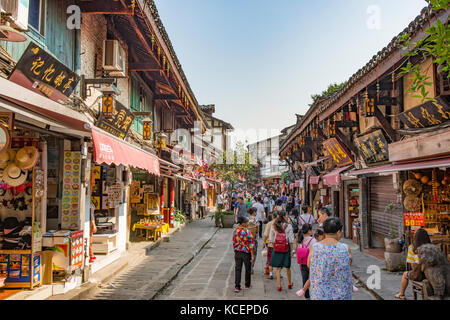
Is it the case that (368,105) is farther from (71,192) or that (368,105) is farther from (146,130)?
(71,192)

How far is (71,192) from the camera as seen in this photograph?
764 cm

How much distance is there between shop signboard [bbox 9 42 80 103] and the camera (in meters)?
5.63

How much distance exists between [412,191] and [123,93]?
913 cm

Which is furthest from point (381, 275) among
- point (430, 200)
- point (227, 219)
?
point (227, 219)

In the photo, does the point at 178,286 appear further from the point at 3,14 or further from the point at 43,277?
the point at 3,14

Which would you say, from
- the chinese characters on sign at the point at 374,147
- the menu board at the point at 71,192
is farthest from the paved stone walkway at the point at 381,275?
the menu board at the point at 71,192

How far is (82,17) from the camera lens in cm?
866

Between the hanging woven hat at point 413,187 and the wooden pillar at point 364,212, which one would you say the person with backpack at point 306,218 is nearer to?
the hanging woven hat at point 413,187

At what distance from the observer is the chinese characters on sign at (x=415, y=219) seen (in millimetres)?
8867

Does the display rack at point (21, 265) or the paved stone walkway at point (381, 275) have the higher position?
the display rack at point (21, 265)

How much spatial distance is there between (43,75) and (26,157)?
4.70ft

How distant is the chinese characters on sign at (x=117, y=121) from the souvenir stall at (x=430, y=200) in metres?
7.81

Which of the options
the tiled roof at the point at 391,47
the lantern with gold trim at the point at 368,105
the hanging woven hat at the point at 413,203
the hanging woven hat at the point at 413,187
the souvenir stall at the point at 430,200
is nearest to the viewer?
the tiled roof at the point at 391,47
